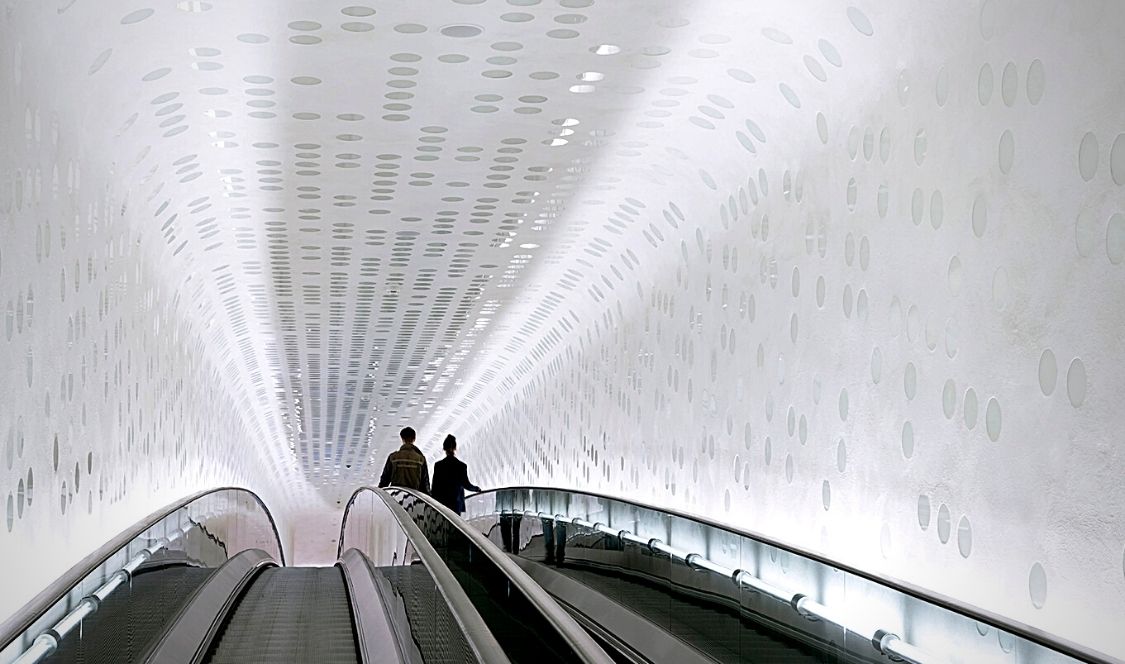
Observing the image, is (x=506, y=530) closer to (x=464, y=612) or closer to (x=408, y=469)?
(x=408, y=469)

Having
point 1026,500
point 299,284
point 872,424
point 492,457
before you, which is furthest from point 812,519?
point 492,457

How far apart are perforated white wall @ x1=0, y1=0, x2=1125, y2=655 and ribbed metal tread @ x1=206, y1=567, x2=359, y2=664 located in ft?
4.88

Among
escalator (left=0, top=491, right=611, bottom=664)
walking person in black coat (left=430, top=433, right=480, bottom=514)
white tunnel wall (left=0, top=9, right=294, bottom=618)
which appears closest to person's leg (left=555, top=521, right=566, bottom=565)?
escalator (left=0, top=491, right=611, bottom=664)

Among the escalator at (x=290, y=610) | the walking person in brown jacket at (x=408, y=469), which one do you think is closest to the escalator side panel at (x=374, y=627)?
the escalator at (x=290, y=610)

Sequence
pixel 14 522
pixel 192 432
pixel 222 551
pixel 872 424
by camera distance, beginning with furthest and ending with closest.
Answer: pixel 192 432, pixel 222 551, pixel 872 424, pixel 14 522

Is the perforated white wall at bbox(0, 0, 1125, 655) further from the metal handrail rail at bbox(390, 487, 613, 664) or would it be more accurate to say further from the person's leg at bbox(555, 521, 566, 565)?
the metal handrail rail at bbox(390, 487, 613, 664)

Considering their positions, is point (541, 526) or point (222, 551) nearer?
point (222, 551)

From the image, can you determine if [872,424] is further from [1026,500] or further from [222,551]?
[222,551]

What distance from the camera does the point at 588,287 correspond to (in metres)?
16.9

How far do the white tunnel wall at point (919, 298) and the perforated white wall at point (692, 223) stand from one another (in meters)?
0.03

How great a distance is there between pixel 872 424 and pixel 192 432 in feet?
43.0

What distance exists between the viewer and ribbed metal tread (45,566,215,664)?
16.3ft

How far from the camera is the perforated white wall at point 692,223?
18.4ft

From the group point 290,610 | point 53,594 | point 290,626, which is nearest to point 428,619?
point 53,594
